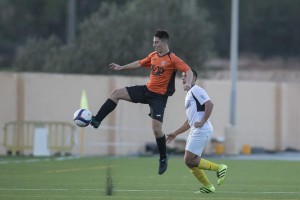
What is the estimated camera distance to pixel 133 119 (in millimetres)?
34156

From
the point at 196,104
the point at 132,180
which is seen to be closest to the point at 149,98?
the point at 196,104

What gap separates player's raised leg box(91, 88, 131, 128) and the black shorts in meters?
0.13

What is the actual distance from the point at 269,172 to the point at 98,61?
25.2m

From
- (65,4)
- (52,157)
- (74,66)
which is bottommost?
(52,157)

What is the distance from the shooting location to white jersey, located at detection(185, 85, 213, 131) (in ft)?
55.4

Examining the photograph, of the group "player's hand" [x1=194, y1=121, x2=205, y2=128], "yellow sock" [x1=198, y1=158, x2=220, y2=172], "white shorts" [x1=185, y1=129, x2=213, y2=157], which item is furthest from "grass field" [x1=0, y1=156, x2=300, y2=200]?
"player's hand" [x1=194, y1=121, x2=205, y2=128]

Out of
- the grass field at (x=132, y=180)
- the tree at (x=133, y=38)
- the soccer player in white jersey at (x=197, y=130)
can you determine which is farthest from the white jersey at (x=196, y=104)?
the tree at (x=133, y=38)

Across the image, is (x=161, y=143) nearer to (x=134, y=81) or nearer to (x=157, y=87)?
(x=157, y=87)

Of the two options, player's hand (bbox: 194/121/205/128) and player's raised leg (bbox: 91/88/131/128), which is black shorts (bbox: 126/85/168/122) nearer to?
player's raised leg (bbox: 91/88/131/128)

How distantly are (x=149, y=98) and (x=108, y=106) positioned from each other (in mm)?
846

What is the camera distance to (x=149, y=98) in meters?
18.7

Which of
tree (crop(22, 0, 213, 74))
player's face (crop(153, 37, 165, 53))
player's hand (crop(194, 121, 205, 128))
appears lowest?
player's hand (crop(194, 121, 205, 128))

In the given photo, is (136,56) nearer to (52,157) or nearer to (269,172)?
(52,157)

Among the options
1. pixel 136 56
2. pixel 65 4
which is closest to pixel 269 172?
pixel 136 56
